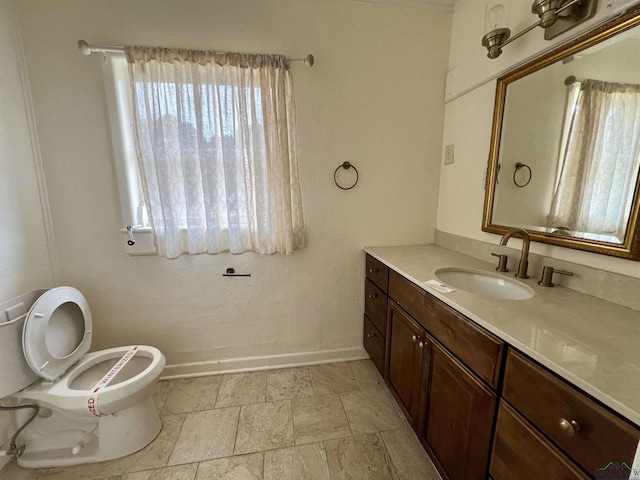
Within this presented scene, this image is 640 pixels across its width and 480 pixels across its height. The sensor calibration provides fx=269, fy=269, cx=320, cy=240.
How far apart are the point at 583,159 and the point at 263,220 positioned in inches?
62.2

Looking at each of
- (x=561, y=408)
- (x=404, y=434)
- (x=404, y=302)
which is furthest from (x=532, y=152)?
(x=404, y=434)

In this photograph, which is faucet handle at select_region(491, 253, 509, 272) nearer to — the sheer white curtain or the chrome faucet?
the chrome faucet

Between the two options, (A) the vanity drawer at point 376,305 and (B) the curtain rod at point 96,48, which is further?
(A) the vanity drawer at point 376,305

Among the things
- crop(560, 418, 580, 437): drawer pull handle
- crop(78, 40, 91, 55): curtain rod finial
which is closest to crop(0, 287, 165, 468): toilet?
crop(78, 40, 91, 55): curtain rod finial

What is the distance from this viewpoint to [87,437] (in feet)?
4.72

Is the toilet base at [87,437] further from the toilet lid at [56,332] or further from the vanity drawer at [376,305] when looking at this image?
the vanity drawer at [376,305]

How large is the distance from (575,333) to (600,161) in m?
0.70

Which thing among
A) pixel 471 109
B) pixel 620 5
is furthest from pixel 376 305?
pixel 620 5

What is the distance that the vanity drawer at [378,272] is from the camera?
166 centimetres

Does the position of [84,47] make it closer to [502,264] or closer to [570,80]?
[570,80]

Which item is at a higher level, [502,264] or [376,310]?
[502,264]

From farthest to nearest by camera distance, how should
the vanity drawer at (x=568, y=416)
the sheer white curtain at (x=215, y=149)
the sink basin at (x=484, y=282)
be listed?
the sheer white curtain at (x=215, y=149) < the sink basin at (x=484, y=282) < the vanity drawer at (x=568, y=416)

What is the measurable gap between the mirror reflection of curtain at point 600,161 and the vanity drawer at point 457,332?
2.13ft

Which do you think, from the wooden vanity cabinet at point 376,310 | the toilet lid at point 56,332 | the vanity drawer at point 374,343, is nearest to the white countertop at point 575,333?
the wooden vanity cabinet at point 376,310
